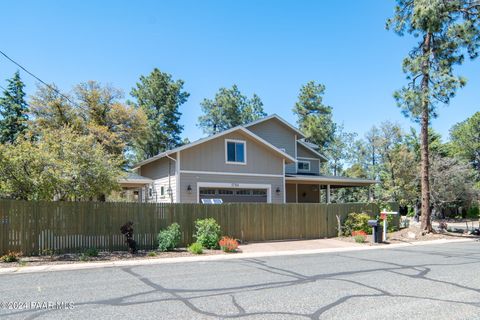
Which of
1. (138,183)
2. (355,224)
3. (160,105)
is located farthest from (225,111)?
(355,224)

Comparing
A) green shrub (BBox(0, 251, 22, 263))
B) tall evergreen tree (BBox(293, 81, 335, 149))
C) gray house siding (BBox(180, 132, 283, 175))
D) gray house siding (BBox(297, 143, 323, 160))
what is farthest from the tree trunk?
tall evergreen tree (BBox(293, 81, 335, 149))

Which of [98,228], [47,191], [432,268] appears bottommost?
[432,268]

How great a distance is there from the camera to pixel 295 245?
55.5ft

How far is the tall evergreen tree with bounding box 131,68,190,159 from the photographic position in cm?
4894

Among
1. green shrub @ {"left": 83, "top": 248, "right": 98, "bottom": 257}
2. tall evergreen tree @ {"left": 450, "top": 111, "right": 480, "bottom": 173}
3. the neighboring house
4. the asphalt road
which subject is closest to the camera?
the asphalt road

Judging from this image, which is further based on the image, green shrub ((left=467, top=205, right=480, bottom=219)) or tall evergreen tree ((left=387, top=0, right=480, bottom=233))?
green shrub ((left=467, top=205, right=480, bottom=219))

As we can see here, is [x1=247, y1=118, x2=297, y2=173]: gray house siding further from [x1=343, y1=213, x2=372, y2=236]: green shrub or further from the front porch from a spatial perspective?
[x1=343, y1=213, x2=372, y2=236]: green shrub

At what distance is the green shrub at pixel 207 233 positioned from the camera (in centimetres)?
1511

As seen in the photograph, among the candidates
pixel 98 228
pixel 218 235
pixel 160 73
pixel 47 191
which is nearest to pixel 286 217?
pixel 218 235

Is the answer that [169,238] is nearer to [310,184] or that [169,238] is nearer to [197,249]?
[197,249]

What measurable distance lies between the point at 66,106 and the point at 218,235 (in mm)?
21739

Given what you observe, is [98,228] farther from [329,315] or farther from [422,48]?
[422,48]

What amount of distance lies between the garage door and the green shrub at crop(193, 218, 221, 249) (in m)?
6.64

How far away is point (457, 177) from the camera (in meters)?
36.0
